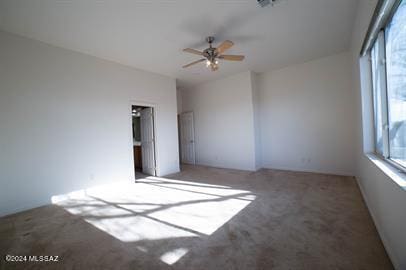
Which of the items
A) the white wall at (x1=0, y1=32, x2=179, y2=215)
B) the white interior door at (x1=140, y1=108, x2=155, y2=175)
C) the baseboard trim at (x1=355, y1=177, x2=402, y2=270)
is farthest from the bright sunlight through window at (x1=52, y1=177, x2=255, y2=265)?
the baseboard trim at (x1=355, y1=177, x2=402, y2=270)

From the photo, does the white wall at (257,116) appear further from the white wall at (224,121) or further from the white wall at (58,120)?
the white wall at (58,120)

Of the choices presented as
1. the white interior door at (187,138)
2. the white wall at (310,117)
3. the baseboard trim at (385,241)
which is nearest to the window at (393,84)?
the baseboard trim at (385,241)

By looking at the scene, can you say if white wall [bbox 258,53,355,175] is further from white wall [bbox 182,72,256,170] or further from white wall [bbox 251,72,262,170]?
white wall [bbox 182,72,256,170]

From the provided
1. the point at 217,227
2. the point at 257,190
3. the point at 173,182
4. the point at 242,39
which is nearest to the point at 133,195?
the point at 173,182

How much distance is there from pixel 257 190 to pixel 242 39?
3089mm

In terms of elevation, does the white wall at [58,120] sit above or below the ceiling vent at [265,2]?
below

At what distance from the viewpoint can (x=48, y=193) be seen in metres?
3.38

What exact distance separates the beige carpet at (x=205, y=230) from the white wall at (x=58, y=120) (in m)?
0.43

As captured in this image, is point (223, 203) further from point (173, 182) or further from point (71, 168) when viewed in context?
point (71, 168)

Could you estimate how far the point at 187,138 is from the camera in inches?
293

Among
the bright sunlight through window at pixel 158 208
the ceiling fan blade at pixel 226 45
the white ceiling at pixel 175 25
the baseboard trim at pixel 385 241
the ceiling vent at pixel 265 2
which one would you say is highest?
the white ceiling at pixel 175 25

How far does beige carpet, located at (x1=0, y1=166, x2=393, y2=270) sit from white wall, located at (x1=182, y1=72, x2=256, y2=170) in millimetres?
2028

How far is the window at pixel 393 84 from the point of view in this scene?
5.36ft

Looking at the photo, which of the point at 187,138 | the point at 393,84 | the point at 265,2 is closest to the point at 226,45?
the point at 265,2
